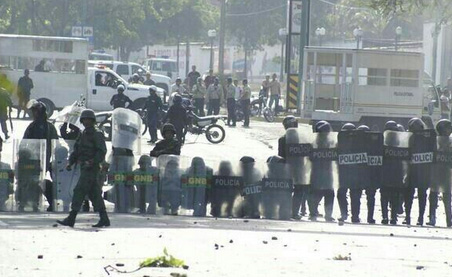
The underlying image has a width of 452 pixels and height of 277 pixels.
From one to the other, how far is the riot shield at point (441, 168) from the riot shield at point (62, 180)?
5455 mm

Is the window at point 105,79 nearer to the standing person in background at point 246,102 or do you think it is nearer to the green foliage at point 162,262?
the standing person in background at point 246,102

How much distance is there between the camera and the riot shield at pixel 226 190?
63.8 feet

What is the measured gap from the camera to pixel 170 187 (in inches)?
763

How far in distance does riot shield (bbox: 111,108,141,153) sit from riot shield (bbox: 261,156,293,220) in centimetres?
406

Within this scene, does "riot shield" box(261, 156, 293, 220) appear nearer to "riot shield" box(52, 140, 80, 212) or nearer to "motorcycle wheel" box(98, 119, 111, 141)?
"riot shield" box(52, 140, 80, 212)

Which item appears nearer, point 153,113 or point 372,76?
point 153,113

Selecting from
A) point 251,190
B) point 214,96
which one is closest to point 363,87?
point 214,96

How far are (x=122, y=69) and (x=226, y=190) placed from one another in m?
42.2

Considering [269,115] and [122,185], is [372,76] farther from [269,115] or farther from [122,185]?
[122,185]

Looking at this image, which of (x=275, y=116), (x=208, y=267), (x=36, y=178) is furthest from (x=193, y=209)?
(x=275, y=116)

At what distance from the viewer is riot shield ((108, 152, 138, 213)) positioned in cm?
1931

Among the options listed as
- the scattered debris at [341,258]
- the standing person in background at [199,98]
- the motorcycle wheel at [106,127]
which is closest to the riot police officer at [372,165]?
the scattered debris at [341,258]

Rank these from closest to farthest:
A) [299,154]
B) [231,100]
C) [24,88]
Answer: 1. [299,154]
2. [24,88]
3. [231,100]

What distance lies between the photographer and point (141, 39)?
93.9m
